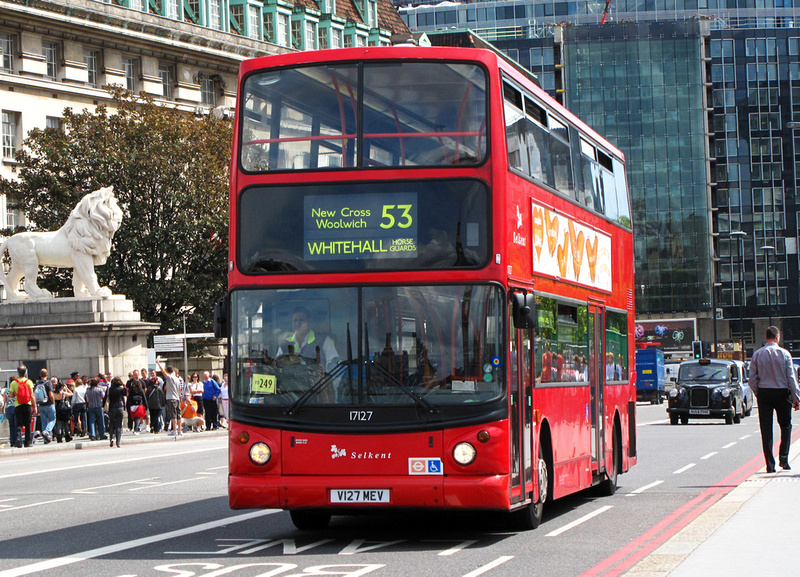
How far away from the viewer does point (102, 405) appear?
34.2 m

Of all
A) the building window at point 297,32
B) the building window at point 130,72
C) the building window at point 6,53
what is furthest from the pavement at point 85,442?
the building window at point 297,32

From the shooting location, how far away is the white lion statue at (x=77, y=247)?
3919cm

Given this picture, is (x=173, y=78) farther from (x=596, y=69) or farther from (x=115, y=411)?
(x=596, y=69)

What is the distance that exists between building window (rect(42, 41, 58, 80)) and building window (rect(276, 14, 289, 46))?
15255 mm

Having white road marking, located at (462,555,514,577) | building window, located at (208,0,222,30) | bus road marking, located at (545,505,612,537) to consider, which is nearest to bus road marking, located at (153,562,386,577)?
white road marking, located at (462,555,514,577)

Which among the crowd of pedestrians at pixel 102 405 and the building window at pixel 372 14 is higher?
the building window at pixel 372 14

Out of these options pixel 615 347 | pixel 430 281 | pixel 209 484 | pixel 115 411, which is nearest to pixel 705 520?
pixel 430 281

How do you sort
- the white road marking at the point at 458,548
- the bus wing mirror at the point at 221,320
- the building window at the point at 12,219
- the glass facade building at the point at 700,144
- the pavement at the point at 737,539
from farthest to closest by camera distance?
the glass facade building at the point at 700,144, the building window at the point at 12,219, the bus wing mirror at the point at 221,320, the white road marking at the point at 458,548, the pavement at the point at 737,539

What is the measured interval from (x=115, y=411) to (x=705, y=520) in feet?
72.3

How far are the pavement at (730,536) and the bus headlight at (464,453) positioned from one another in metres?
1.48

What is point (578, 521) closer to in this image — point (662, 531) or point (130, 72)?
point (662, 531)

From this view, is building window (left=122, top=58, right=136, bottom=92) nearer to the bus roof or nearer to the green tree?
the green tree

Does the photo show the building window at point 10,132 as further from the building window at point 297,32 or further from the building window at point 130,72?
the building window at point 297,32

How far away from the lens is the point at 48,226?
2099 inches
